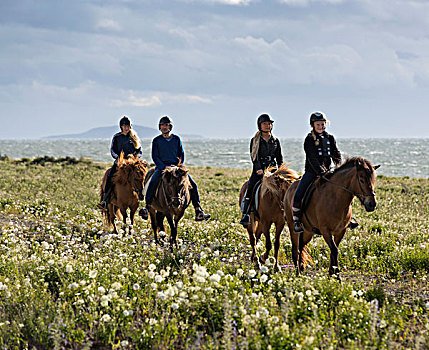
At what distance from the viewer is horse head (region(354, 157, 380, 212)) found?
25.3 ft

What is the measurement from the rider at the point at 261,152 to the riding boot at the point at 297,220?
1.75 meters

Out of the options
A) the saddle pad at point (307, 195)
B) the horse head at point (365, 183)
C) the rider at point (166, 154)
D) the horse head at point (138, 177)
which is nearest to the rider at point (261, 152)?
the saddle pad at point (307, 195)

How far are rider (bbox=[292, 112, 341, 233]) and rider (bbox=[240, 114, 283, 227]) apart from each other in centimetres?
156

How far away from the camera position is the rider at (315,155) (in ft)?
29.4

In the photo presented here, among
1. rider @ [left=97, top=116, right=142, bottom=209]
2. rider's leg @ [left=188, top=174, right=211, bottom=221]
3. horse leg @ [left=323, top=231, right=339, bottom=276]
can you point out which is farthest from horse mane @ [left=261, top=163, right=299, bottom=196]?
rider @ [left=97, top=116, right=142, bottom=209]

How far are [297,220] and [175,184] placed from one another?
372cm

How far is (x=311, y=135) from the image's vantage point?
29.8ft

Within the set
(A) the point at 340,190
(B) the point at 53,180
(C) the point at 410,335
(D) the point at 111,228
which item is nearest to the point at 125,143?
(D) the point at 111,228

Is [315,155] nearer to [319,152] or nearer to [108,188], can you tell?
[319,152]

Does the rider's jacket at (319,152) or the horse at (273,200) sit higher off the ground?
the rider's jacket at (319,152)

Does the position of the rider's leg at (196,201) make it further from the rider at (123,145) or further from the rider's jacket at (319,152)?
the rider's jacket at (319,152)

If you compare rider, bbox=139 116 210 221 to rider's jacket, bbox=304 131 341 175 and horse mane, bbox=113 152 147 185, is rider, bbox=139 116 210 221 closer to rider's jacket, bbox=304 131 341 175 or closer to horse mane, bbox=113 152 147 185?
horse mane, bbox=113 152 147 185

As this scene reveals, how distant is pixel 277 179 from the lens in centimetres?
1012

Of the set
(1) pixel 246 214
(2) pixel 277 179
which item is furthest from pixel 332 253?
(1) pixel 246 214
